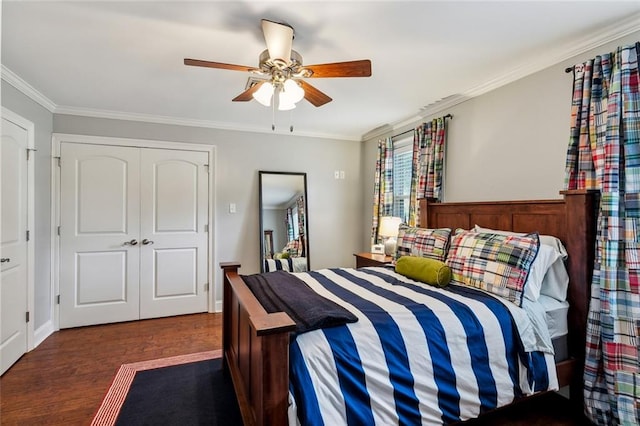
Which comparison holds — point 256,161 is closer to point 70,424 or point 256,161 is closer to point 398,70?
point 398,70

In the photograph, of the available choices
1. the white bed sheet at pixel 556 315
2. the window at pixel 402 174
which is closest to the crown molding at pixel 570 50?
the window at pixel 402 174

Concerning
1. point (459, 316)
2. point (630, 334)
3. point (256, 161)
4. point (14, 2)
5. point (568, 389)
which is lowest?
point (568, 389)

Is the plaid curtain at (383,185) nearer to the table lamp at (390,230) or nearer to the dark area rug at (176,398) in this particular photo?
the table lamp at (390,230)

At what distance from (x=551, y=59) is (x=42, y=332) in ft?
16.7

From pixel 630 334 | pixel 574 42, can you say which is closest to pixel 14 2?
pixel 574 42

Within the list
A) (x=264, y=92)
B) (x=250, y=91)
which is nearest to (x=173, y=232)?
(x=250, y=91)

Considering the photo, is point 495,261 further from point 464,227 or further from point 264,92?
point 264,92

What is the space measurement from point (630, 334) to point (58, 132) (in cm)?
507

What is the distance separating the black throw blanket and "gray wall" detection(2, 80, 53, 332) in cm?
231

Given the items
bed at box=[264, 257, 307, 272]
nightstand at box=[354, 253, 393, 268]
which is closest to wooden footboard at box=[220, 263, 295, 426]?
nightstand at box=[354, 253, 393, 268]

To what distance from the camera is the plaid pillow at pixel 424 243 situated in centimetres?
248

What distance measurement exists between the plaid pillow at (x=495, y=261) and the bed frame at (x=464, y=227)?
0.32 m

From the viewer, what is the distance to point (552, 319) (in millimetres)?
1924

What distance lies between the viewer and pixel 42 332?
3115 mm
